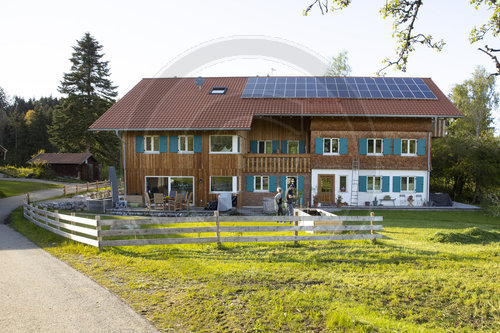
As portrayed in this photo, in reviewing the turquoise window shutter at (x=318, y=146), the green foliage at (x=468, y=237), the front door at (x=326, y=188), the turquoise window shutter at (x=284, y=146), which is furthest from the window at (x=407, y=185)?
the green foliage at (x=468, y=237)

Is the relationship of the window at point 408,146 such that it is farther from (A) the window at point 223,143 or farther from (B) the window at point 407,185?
(A) the window at point 223,143

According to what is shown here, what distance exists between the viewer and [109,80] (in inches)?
1795

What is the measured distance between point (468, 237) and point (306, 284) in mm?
7683

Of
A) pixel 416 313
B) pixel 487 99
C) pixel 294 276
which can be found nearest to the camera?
pixel 416 313

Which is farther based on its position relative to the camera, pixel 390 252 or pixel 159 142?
pixel 159 142

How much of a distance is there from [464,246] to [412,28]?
6568mm

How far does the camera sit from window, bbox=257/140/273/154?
2434 cm

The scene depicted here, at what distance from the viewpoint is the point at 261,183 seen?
22500mm

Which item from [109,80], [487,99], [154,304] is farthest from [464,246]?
[109,80]

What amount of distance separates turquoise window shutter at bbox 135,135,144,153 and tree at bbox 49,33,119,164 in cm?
2550

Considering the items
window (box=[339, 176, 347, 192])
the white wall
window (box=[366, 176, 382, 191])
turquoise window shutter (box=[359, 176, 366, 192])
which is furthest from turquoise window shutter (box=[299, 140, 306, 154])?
window (box=[366, 176, 382, 191])

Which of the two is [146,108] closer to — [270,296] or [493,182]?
[270,296]

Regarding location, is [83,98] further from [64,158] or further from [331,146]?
[331,146]

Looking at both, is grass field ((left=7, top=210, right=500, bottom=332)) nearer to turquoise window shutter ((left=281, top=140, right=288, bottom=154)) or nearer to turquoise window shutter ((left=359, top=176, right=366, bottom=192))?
turquoise window shutter ((left=359, top=176, right=366, bottom=192))
